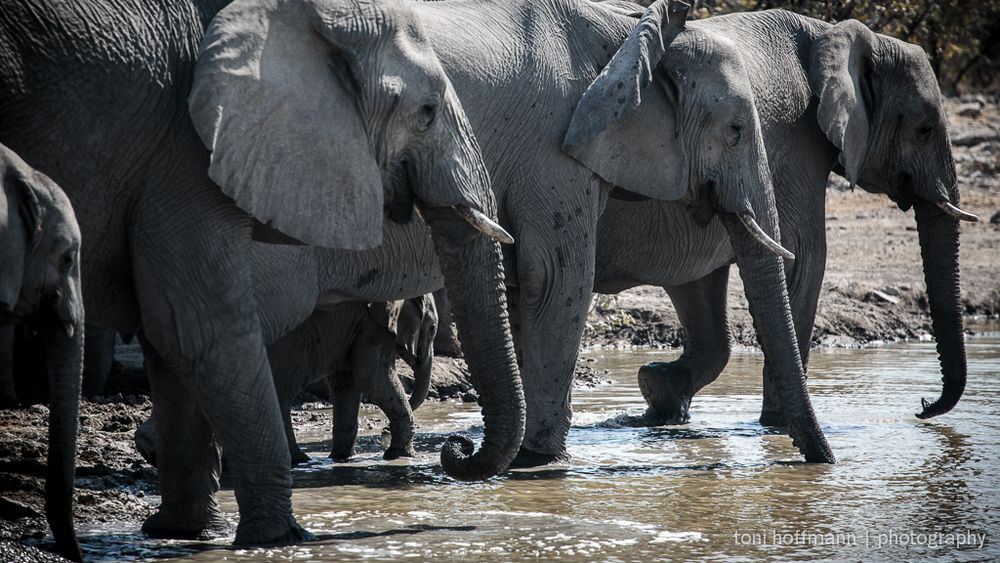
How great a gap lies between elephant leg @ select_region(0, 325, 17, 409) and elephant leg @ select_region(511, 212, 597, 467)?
108 inches

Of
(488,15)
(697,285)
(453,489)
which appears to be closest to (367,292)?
(453,489)

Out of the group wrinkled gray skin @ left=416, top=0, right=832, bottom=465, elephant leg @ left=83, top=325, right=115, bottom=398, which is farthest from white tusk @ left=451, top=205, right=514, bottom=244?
elephant leg @ left=83, top=325, right=115, bottom=398

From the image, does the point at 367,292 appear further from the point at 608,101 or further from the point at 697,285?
the point at 697,285

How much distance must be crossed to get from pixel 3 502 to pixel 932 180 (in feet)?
18.8

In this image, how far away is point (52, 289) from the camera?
15.6 feet

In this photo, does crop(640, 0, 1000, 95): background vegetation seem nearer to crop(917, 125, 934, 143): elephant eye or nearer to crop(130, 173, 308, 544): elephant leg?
crop(917, 125, 934, 143): elephant eye

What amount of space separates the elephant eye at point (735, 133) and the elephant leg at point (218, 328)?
3192 mm

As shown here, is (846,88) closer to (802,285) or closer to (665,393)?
(802,285)

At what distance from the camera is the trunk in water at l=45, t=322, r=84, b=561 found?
480cm

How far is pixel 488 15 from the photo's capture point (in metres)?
7.48

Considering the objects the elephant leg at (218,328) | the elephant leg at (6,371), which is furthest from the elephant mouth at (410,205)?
the elephant leg at (6,371)

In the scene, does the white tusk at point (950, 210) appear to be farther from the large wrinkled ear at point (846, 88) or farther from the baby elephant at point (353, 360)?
the baby elephant at point (353, 360)

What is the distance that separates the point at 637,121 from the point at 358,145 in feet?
8.42

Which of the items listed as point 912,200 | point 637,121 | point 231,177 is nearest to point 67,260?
point 231,177
